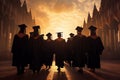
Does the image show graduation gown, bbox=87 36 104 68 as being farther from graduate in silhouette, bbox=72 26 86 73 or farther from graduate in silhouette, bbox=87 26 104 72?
graduate in silhouette, bbox=72 26 86 73

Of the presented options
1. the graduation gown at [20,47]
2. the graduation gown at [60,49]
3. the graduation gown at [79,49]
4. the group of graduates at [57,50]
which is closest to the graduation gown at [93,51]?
the group of graduates at [57,50]

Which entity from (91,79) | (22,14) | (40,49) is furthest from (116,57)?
(22,14)

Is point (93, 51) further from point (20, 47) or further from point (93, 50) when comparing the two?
point (20, 47)

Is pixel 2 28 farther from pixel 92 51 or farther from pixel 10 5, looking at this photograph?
pixel 92 51

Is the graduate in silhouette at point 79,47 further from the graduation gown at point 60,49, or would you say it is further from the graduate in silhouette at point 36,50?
the graduate in silhouette at point 36,50

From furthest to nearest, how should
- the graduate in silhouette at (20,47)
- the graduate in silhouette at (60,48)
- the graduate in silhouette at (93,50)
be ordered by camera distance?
the graduate in silhouette at (60,48) → the graduate in silhouette at (93,50) → the graduate in silhouette at (20,47)

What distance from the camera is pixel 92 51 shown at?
1162 cm

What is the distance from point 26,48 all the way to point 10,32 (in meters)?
31.7

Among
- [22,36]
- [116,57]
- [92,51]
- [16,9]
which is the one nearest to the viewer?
[22,36]

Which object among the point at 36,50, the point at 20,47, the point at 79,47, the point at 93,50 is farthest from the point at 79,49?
the point at 20,47

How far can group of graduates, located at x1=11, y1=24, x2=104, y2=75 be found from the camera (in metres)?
9.82

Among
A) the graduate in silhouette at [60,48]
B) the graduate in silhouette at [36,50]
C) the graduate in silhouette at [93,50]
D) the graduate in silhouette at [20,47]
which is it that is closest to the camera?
the graduate in silhouette at [20,47]

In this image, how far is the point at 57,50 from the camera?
12.5 meters

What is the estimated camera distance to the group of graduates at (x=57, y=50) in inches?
387
